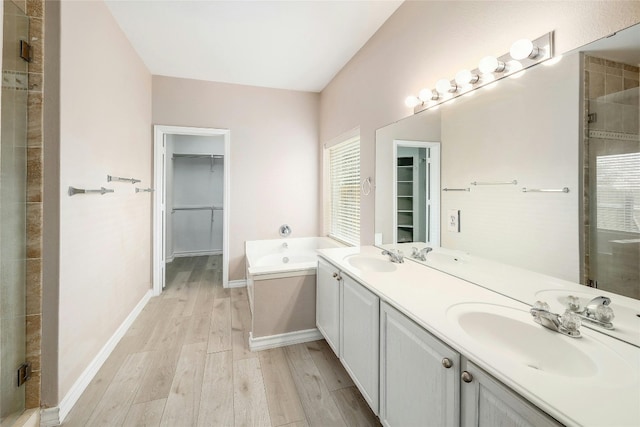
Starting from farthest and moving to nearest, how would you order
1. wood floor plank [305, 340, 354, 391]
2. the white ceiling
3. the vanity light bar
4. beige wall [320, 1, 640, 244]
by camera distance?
the white ceiling → wood floor plank [305, 340, 354, 391] → the vanity light bar → beige wall [320, 1, 640, 244]

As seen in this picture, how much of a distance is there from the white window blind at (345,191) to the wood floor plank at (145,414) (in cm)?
211

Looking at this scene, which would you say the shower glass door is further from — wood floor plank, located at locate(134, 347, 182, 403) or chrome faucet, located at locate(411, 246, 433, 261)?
chrome faucet, located at locate(411, 246, 433, 261)

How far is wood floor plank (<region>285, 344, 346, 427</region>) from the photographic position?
61.3 inches

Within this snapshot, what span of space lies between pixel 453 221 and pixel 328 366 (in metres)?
1.36

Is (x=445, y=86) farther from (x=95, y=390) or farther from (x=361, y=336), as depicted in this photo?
(x=95, y=390)

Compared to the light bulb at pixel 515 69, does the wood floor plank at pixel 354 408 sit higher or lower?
lower

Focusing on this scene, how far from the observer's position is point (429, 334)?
101 cm

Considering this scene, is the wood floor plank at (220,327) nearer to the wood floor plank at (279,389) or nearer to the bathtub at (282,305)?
the bathtub at (282,305)

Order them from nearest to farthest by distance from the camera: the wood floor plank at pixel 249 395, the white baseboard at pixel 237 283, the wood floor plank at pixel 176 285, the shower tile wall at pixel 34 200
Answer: the shower tile wall at pixel 34 200
the wood floor plank at pixel 249 395
the wood floor plank at pixel 176 285
the white baseboard at pixel 237 283

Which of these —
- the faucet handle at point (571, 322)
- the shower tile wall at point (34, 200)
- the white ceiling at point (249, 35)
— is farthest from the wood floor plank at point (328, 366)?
the white ceiling at point (249, 35)

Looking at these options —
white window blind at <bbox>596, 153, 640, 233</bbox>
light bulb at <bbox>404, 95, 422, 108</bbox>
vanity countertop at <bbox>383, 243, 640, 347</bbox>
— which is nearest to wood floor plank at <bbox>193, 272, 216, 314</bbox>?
vanity countertop at <bbox>383, 243, 640, 347</bbox>

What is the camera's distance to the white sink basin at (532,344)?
82cm

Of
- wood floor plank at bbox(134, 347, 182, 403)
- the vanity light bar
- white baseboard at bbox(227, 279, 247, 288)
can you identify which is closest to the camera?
the vanity light bar

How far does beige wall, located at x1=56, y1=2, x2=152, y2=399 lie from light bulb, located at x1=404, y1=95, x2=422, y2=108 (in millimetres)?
2138
